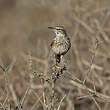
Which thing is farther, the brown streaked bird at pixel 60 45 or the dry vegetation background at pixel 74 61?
the dry vegetation background at pixel 74 61

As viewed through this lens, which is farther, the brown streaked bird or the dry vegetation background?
the dry vegetation background

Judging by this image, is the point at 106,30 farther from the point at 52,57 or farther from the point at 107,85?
the point at 52,57

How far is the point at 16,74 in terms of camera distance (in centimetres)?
872

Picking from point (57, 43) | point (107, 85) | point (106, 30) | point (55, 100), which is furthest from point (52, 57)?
point (106, 30)

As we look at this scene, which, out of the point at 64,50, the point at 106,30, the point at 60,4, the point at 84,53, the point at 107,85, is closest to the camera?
the point at 64,50

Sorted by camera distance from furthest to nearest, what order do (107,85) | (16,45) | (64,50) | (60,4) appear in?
(16,45)
(60,4)
(107,85)
(64,50)

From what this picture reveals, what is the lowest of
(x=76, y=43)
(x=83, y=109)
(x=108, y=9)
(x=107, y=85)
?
(x=83, y=109)

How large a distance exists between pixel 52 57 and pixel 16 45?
7644 millimetres

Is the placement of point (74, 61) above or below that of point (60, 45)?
below

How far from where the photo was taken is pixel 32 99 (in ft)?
26.1

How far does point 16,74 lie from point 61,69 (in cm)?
434

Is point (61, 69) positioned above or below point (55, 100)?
above

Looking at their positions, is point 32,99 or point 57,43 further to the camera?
point 32,99

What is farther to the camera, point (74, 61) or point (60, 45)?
point (74, 61)
